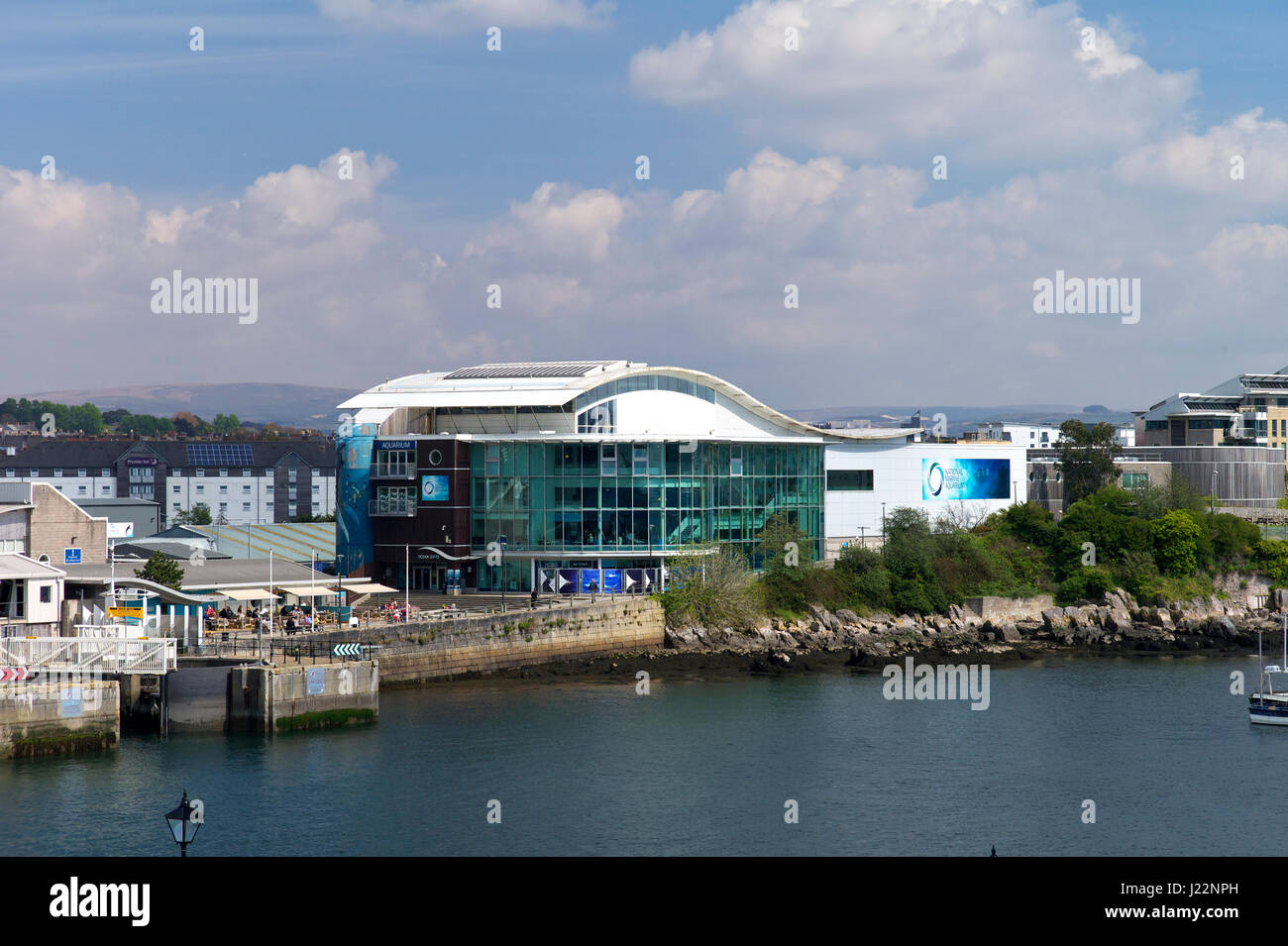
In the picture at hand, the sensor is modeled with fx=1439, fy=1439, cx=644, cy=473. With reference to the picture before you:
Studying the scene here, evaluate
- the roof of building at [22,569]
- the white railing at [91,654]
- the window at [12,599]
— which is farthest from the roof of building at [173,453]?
the white railing at [91,654]

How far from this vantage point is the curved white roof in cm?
7250

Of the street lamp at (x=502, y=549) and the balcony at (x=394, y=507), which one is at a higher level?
the balcony at (x=394, y=507)

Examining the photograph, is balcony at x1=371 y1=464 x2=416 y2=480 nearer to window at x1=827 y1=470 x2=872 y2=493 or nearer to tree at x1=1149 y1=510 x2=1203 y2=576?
window at x1=827 y1=470 x2=872 y2=493

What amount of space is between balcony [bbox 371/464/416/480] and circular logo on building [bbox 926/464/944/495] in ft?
106

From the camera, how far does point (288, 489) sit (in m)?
139

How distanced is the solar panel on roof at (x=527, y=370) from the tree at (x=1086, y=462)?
36757 mm

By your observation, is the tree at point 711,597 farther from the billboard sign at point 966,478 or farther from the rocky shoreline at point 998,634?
the billboard sign at point 966,478

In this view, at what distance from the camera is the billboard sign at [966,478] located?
86250 millimetres

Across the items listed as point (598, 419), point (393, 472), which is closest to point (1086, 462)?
point (598, 419)

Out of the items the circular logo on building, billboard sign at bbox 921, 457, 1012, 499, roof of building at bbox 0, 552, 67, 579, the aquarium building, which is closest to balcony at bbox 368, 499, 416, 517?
the aquarium building

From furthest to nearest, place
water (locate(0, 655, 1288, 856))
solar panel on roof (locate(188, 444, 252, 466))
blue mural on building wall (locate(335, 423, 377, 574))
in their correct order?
solar panel on roof (locate(188, 444, 252, 466)) < blue mural on building wall (locate(335, 423, 377, 574)) < water (locate(0, 655, 1288, 856))

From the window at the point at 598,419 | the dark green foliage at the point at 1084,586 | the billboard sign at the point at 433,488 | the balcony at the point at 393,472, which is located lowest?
the dark green foliage at the point at 1084,586

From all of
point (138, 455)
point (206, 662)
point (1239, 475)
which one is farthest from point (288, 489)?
point (206, 662)
